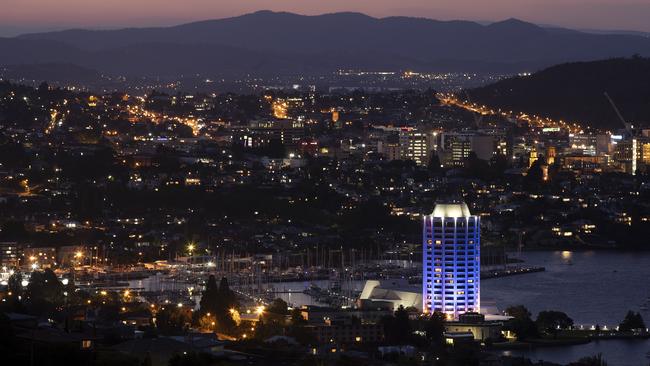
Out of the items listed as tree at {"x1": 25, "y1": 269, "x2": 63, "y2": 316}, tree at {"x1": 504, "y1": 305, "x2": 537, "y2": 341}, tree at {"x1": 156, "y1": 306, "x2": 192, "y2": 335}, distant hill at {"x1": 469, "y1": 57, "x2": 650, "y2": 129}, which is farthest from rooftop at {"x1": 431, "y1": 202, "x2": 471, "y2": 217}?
distant hill at {"x1": 469, "y1": 57, "x2": 650, "y2": 129}

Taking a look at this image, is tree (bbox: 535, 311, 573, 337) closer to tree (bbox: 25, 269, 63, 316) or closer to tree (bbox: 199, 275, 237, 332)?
tree (bbox: 199, 275, 237, 332)

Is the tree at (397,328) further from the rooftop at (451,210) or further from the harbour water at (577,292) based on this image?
the rooftop at (451,210)

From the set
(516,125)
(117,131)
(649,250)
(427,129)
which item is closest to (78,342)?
(649,250)

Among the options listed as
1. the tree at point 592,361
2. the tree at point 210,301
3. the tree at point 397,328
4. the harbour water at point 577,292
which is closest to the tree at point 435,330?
the tree at point 397,328

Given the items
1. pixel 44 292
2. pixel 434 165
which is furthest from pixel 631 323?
pixel 434 165

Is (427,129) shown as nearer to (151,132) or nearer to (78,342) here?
(151,132)

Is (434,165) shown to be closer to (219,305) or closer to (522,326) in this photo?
(522,326)
